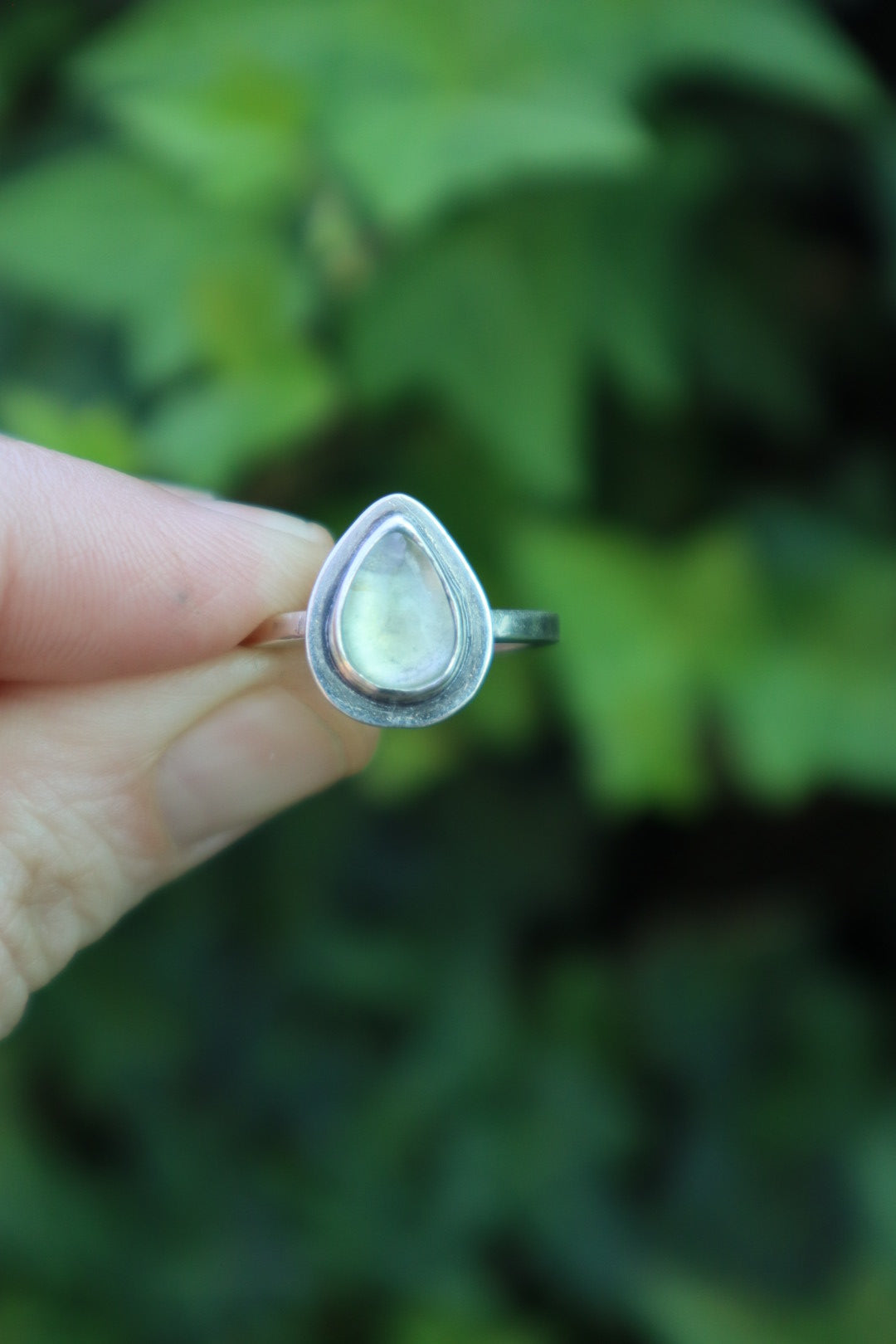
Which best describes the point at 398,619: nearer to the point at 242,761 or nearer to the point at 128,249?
the point at 242,761

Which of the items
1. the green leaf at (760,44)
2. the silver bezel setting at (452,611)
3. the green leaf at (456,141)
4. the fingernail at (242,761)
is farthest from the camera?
the green leaf at (760,44)

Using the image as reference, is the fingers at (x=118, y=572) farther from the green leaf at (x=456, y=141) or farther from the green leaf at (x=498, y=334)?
the green leaf at (x=498, y=334)

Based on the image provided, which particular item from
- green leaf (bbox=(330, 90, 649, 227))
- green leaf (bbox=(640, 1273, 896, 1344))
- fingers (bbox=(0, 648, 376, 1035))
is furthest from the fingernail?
green leaf (bbox=(640, 1273, 896, 1344))

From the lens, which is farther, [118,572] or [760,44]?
[760,44]

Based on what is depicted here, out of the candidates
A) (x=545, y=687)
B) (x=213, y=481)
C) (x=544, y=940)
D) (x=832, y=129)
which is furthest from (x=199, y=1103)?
(x=832, y=129)

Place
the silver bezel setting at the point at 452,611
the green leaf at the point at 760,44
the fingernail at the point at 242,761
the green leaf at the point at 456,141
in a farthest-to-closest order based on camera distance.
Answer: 1. the green leaf at the point at 760,44
2. the green leaf at the point at 456,141
3. the fingernail at the point at 242,761
4. the silver bezel setting at the point at 452,611

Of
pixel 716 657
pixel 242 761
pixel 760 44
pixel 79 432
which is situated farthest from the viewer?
pixel 716 657

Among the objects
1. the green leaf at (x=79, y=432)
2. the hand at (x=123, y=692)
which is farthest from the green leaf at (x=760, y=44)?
the hand at (x=123, y=692)

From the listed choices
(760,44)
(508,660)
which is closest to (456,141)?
(760,44)
